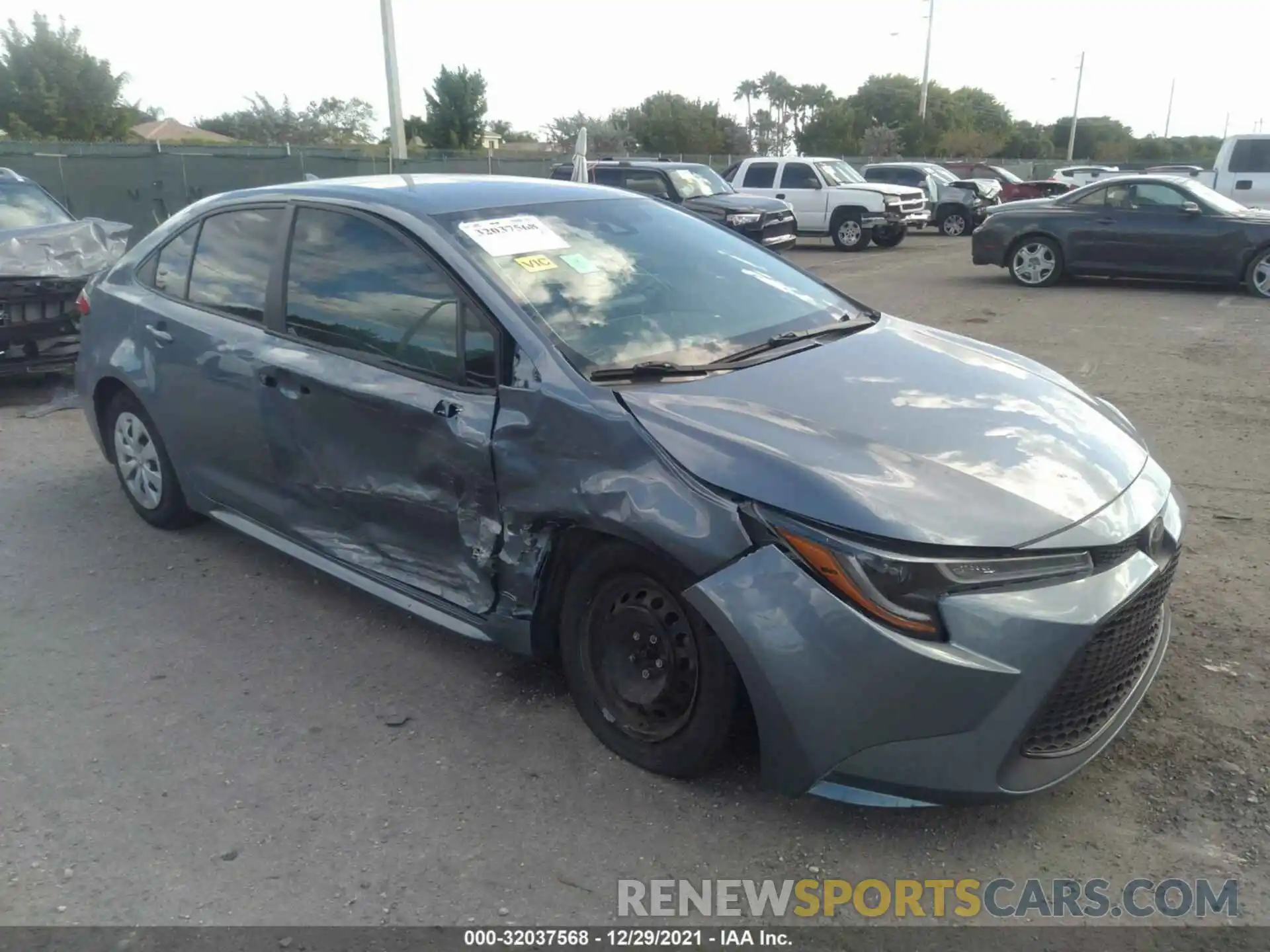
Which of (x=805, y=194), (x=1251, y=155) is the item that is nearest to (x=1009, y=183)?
(x=805, y=194)

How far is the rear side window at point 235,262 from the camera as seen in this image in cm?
437

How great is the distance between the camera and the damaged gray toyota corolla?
8.75 ft

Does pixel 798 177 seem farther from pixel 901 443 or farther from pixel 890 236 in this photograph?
pixel 901 443

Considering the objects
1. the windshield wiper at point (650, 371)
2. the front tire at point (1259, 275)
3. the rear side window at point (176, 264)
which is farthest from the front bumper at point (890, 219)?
the windshield wiper at point (650, 371)

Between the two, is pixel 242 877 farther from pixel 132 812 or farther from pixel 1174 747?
pixel 1174 747

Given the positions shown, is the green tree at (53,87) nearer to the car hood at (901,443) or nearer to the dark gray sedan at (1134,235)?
the dark gray sedan at (1134,235)

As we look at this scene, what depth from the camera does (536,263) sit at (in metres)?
3.66

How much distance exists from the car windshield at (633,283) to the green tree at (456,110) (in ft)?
160

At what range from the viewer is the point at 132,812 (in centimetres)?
312

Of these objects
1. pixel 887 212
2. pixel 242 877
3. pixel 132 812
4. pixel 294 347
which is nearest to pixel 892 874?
pixel 242 877

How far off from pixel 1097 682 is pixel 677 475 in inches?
48.8

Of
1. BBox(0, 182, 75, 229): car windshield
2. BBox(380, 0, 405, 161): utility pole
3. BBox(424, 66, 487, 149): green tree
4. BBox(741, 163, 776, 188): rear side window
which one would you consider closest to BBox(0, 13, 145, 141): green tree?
BBox(424, 66, 487, 149): green tree

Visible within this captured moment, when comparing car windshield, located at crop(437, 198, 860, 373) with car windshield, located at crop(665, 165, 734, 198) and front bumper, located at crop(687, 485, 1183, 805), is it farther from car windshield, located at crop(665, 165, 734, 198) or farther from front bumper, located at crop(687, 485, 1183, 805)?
car windshield, located at crop(665, 165, 734, 198)

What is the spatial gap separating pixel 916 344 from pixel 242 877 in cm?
281
